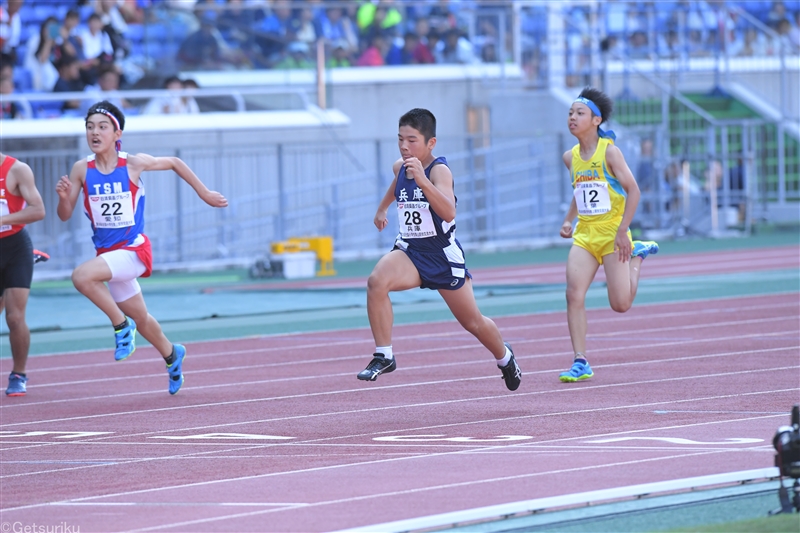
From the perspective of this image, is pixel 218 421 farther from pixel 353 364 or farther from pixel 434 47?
pixel 434 47

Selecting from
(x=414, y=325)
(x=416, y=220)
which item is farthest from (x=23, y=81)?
(x=416, y=220)

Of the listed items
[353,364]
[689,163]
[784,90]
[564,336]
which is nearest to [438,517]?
[353,364]

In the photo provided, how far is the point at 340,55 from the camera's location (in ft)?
89.9

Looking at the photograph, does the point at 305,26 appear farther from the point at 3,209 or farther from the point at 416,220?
the point at 416,220

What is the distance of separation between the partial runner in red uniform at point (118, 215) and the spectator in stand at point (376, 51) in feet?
58.2

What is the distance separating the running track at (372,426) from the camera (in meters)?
6.21

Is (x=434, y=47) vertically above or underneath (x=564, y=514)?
above

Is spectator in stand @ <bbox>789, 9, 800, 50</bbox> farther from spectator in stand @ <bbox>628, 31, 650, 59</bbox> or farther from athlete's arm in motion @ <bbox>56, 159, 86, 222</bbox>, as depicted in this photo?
athlete's arm in motion @ <bbox>56, 159, 86, 222</bbox>

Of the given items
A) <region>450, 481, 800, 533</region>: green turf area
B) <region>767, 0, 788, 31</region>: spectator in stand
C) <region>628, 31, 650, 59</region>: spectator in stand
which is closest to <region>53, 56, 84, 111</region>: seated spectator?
<region>628, 31, 650, 59</region>: spectator in stand

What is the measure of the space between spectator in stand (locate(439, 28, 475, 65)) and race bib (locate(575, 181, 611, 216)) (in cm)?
1821

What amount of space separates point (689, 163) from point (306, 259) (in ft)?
37.2

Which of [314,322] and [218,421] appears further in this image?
[314,322]

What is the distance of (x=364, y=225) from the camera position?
25.4m

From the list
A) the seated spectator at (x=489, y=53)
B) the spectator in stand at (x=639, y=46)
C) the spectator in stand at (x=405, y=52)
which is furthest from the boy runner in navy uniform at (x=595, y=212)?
the spectator in stand at (x=639, y=46)
